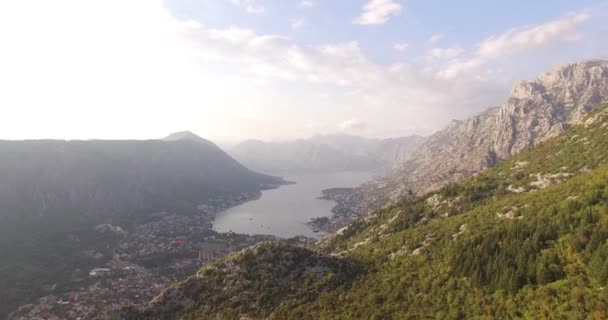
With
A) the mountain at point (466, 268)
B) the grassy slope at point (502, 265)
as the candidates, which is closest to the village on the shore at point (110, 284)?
the mountain at point (466, 268)

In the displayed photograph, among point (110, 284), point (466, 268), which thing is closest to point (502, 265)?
point (466, 268)

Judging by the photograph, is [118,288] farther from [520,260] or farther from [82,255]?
[520,260]

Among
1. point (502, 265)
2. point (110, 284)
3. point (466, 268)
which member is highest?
point (502, 265)

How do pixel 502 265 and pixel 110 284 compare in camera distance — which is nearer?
pixel 502 265

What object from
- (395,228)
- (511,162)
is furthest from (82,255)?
(511,162)

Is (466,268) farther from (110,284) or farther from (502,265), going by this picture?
(110,284)

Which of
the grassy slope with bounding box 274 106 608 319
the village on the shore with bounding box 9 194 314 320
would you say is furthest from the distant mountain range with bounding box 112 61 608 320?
the village on the shore with bounding box 9 194 314 320

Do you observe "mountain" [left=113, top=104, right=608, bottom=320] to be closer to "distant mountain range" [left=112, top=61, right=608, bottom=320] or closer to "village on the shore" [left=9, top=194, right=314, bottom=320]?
"distant mountain range" [left=112, top=61, right=608, bottom=320]

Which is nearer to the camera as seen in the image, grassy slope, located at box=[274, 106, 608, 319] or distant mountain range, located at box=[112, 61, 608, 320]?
grassy slope, located at box=[274, 106, 608, 319]

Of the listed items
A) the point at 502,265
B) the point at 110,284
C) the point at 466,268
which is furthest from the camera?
the point at 110,284
